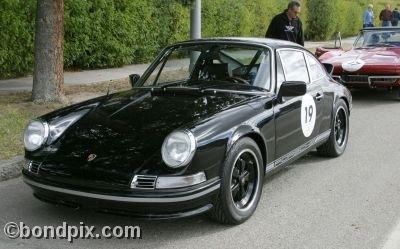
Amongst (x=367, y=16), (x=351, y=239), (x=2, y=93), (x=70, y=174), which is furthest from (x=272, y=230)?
(x=367, y=16)

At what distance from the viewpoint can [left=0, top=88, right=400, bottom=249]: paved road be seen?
159 inches

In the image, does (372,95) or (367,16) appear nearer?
(372,95)

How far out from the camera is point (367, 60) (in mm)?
10523

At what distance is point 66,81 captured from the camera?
11438 millimetres

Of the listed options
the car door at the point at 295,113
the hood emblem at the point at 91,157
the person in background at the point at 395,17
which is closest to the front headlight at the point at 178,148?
the hood emblem at the point at 91,157

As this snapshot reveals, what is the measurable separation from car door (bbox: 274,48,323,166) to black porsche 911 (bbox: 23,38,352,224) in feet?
0.03

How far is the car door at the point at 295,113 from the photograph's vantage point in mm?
5055

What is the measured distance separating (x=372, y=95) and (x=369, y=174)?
611cm

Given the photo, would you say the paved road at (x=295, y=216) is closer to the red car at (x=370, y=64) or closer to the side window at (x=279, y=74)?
the side window at (x=279, y=74)

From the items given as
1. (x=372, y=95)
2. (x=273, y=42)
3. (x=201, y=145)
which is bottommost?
(x=372, y=95)

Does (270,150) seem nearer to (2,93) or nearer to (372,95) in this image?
(2,93)

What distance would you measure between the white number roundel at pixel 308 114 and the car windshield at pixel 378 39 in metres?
6.44

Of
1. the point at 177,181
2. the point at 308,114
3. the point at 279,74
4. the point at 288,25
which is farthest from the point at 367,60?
A: the point at 177,181

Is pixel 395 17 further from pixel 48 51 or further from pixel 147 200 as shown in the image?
pixel 147 200
